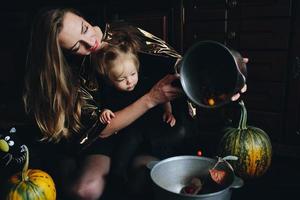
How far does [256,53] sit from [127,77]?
669mm

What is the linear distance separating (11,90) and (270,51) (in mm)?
1726

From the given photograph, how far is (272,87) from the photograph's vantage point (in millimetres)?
1495

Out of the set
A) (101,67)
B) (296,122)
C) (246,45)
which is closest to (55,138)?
(101,67)

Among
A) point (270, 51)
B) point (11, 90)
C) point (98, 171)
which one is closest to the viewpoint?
point (98, 171)

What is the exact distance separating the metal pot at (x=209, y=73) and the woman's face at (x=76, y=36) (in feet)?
1.09

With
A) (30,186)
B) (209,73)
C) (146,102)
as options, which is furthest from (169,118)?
(30,186)

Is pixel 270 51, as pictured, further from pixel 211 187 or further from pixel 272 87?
pixel 211 187

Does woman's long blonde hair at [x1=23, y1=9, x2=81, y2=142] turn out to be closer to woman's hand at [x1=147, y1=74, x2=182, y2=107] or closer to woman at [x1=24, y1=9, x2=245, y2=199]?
woman at [x1=24, y1=9, x2=245, y2=199]

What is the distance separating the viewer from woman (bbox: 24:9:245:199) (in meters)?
1.12

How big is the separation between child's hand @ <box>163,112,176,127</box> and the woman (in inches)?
4.5

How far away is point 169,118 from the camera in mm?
1204

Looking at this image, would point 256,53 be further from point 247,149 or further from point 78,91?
point 78,91

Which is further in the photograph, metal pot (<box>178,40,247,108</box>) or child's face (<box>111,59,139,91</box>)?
child's face (<box>111,59,139,91</box>)

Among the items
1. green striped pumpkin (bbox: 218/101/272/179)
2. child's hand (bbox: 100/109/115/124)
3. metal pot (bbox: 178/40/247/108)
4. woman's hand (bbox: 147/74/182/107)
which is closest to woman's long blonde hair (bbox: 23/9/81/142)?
child's hand (bbox: 100/109/115/124)
